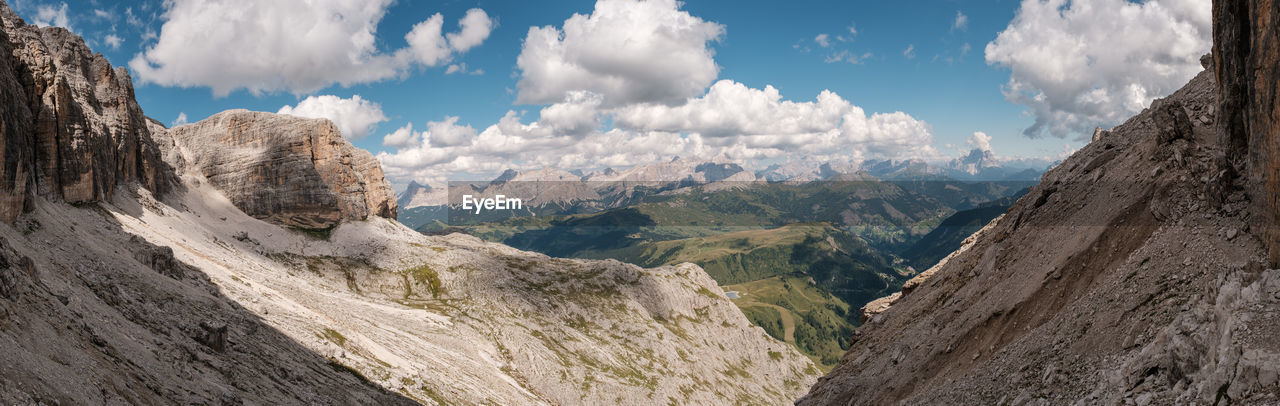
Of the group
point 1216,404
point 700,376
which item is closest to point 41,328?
point 1216,404

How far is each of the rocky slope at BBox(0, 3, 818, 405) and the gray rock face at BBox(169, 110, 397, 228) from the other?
1.73ft

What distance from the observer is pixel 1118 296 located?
29.6 metres

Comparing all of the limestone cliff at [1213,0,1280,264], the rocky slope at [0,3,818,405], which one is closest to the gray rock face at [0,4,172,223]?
the rocky slope at [0,3,818,405]

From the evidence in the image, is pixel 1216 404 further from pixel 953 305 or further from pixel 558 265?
pixel 558 265

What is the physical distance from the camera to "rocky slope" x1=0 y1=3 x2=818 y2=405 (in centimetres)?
3928

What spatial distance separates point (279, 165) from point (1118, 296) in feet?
692

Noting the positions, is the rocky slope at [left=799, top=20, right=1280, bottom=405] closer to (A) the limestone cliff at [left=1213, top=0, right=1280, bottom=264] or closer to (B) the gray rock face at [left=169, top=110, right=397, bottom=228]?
(A) the limestone cliff at [left=1213, top=0, right=1280, bottom=264]

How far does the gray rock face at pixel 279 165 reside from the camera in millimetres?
176750

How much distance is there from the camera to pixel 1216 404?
17672 mm

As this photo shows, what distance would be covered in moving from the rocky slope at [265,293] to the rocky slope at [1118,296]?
45839mm

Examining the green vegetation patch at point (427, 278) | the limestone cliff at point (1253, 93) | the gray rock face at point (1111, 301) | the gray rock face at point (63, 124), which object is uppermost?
the gray rock face at point (63, 124)

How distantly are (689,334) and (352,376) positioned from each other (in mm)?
128701

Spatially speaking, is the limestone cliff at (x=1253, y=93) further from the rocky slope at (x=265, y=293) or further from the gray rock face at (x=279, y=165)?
the gray rock face at (x=279, y=165)

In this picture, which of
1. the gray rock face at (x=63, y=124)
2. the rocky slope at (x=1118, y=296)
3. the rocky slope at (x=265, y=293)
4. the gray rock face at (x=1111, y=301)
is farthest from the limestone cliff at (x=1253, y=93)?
the gray rock face at (x=63, y=124)
